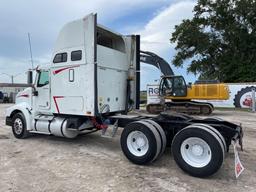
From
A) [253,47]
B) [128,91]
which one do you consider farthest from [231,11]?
[128,91]

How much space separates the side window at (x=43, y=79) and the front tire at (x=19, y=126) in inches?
51.6

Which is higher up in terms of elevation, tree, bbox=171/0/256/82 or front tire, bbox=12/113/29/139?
tree, bbox=171/0/256/82

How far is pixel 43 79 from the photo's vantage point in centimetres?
965

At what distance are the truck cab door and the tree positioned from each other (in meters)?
31.1

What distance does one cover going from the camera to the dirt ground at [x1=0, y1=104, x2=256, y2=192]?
5547 millimetres

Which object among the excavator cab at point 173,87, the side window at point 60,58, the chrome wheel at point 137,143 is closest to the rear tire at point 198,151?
the chrome wheel at point 137,143

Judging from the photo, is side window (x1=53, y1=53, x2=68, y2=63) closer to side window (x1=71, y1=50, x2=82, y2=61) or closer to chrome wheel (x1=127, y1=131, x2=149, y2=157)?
side window (x1=71, y1=50, x2=82, y2=61)

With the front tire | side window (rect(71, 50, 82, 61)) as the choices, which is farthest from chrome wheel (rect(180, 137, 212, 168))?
the front tire

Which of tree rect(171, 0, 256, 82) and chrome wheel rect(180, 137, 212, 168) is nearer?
chrome wheel rect(180, 137, 212, 168)

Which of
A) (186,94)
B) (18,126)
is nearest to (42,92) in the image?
(18,126)

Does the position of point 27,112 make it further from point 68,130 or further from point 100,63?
point 100,63

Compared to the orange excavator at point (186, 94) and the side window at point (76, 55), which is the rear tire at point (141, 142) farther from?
the orange excavator at point (186, 94)

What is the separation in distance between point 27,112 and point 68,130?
196 cm

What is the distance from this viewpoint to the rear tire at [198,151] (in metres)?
5.88
